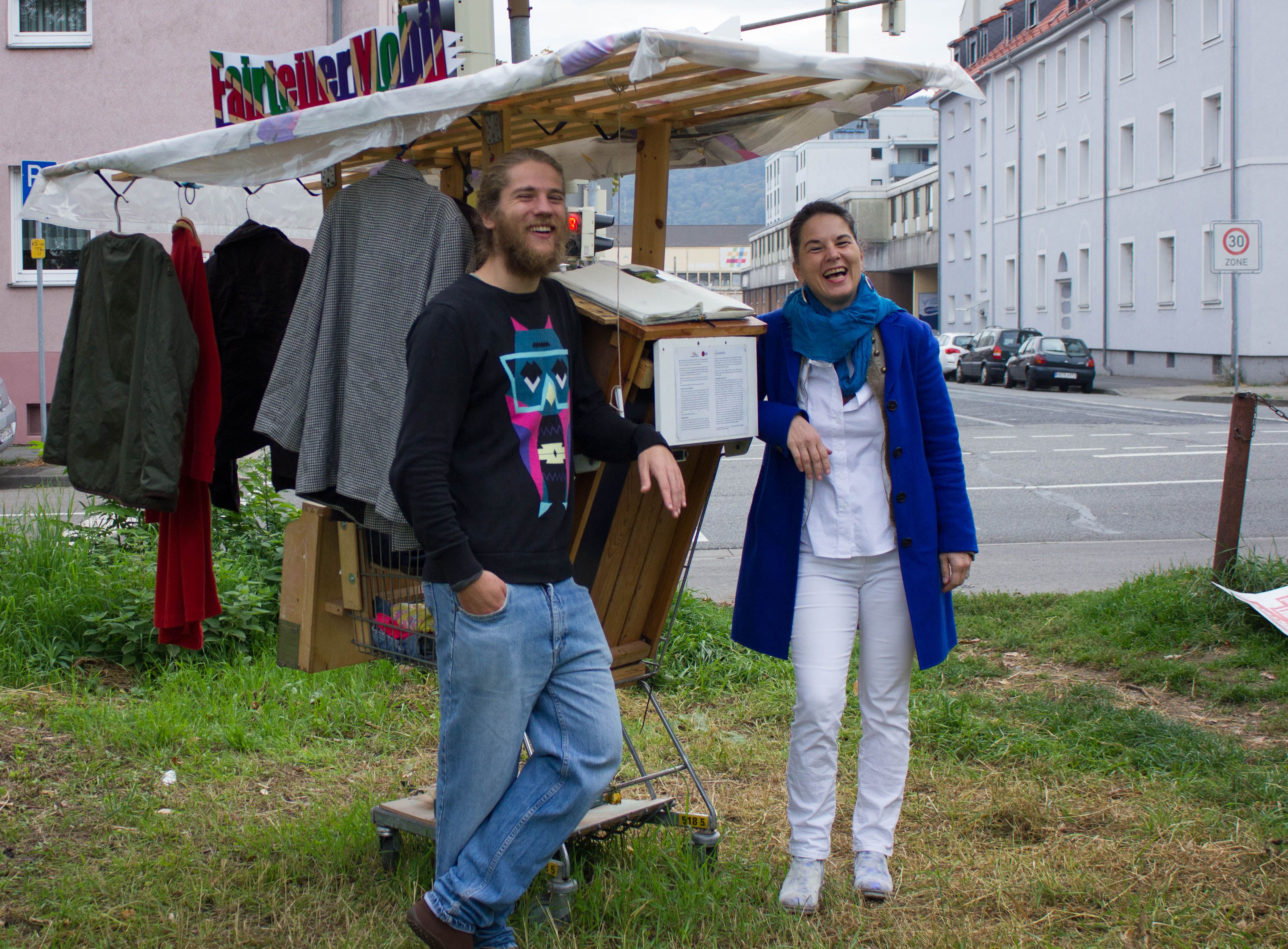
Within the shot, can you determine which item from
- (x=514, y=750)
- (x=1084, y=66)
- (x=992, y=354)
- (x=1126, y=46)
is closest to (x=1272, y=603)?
(x=514, y=750)

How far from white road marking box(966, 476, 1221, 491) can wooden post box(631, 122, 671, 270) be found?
29.8 ft

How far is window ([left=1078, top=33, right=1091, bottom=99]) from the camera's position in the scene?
3747 centimetres

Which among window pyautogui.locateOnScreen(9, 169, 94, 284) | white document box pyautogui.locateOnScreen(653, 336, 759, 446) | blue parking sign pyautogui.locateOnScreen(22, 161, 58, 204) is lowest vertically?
white document box pyautogui.locateOnScreen(653, 336, 759, 446)

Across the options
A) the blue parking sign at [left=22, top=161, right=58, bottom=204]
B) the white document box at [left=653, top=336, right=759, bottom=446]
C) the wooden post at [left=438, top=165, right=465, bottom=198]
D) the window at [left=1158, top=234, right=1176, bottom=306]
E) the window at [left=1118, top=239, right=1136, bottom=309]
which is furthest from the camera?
the window at [left=1118, top=239, right=1136, bottom=309]

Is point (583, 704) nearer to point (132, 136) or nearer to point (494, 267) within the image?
point (494, 267)

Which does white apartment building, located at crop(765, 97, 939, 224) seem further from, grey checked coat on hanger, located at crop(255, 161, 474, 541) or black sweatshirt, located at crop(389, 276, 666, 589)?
black sweatshirt, located at crop(389, 276, 666, 589)

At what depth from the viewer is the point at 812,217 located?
3.62 m

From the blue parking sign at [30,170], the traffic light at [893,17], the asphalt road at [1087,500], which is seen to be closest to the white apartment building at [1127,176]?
the asphalt road at [1087,500]

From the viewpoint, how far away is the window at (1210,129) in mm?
30344

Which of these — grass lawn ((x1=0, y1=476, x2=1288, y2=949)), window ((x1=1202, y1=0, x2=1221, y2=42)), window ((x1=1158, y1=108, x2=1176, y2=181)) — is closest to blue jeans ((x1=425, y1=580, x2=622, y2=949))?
grass lawn ((x1=0, y1=476, x2=1288, y2=949))

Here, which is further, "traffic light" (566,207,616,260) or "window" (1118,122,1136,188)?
"window" (1118,122,1136,188)

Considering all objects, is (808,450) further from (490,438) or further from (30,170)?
(30,170)

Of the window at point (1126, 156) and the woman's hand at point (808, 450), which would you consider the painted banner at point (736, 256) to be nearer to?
the window at point (1126, 156)

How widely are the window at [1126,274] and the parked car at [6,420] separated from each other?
29558mm
